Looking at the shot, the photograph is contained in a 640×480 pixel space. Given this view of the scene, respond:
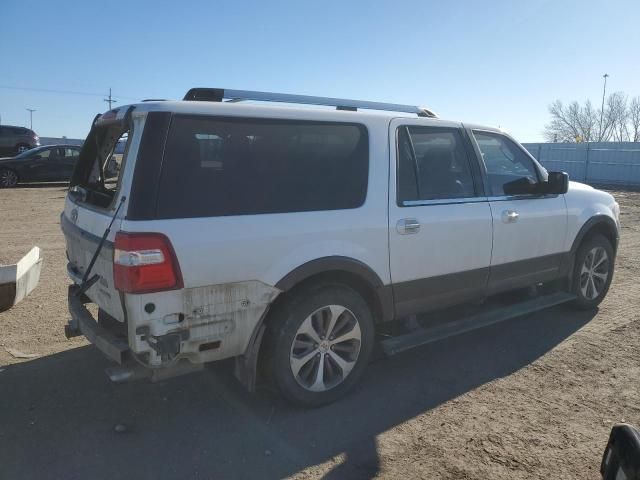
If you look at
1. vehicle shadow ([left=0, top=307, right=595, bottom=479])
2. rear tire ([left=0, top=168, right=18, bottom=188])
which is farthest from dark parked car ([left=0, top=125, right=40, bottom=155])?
vehicle shadow ([left=0, top=307, right=595, bottom=479])

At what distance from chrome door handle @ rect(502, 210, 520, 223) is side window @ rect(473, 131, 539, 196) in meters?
0.18

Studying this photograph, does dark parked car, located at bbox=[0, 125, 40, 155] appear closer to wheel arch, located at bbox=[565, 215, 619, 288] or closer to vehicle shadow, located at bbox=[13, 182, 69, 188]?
vehicle shadow, located at bbox=[13, 182, 69, 188]

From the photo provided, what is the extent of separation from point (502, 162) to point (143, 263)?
133 inches

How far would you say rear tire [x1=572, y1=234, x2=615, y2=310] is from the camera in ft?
17.7

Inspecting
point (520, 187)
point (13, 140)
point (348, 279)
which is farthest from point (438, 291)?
point (13, 140)

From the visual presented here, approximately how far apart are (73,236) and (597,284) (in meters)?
5.18

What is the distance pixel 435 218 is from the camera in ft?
13.0

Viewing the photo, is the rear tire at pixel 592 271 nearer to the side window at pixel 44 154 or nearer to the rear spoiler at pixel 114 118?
the rear spoiler at pixel 114 118

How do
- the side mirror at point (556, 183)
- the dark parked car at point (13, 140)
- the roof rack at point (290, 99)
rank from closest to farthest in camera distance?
the roof rack at point (290, 99) → the side mirror at point (556, 183) → the dark parked car at point (13, 140)

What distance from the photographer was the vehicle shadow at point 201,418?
9.78ft

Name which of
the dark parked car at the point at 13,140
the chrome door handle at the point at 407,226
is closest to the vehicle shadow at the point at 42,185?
the dark parked car at the point at 13,140

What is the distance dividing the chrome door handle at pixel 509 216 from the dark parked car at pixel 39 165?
1691cm

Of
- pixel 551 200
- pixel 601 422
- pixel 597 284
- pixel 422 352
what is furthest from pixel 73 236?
pixel 597 284

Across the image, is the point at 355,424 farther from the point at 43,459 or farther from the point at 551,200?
the point at 551,200
